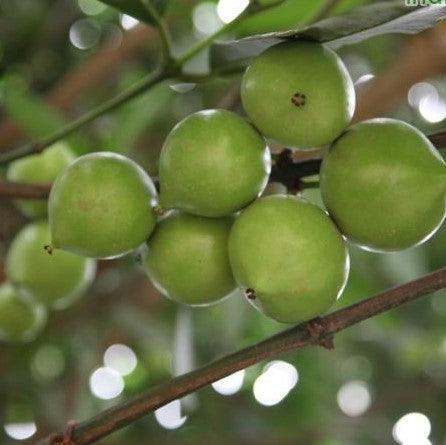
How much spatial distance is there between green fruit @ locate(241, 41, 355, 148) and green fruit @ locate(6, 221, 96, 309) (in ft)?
1.40

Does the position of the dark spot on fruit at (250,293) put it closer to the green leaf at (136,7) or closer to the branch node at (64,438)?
the branch node at (64,438)

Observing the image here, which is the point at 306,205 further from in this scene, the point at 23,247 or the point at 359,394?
the point at 359,394

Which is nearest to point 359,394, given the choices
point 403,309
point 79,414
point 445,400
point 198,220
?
point 445,400

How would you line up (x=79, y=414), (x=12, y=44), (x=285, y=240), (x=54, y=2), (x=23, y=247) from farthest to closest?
(x=54, y=2)
(x=12, y=44)
(x=79, y=414)
(x=23, y=247)
(x=285, y=240)

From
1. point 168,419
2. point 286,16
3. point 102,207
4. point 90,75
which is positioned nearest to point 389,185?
point 102,207

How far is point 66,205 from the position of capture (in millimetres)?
740

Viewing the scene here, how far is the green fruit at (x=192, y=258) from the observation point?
0.73 metres

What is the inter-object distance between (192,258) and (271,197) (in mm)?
86

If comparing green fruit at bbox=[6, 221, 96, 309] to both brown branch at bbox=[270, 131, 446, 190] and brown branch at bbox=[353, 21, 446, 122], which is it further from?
brown branch at bbox=[353, 21, 446, 122]

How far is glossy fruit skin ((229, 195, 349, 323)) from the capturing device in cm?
67

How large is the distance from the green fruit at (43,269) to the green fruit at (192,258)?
1.05 ft

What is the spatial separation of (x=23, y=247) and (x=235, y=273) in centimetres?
49

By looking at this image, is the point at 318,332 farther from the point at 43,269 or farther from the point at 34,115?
the point at 34,115

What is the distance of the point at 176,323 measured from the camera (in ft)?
4.40
